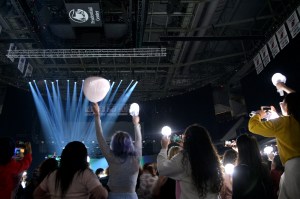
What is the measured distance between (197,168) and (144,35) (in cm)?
756

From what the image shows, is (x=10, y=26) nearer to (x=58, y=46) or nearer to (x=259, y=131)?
(x=58, y=46)

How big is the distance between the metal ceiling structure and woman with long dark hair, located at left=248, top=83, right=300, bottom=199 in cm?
416

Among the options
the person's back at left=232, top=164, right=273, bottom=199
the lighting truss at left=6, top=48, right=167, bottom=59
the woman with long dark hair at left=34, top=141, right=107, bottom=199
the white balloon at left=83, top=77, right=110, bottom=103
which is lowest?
the person's back at left=232, top=164, right=273, bottom=199

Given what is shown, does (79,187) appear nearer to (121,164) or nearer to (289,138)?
(121,164)

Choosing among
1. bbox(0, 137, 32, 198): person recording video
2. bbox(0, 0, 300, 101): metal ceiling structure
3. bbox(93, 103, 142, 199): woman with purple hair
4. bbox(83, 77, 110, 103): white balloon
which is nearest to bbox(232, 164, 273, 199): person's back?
bbox(93, 103, 142, 199): woman with purple hair

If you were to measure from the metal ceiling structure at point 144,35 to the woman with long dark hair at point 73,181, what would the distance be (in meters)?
4.30

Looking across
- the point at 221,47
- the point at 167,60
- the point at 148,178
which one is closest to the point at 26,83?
the point at 167,60

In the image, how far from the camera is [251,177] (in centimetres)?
229

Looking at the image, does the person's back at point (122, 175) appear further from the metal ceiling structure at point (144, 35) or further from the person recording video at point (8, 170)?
the metal ceiling structure at point (144, 35)

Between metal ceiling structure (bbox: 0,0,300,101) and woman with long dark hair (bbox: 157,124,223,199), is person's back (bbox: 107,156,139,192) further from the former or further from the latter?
metal ceiling structure (bbox: 0,0,300,101)

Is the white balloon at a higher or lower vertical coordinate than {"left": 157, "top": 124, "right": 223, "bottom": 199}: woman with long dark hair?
higher

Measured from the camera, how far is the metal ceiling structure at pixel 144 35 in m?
6.61

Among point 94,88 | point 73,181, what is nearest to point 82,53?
point 94,88

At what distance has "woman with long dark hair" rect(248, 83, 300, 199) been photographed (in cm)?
192
